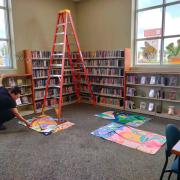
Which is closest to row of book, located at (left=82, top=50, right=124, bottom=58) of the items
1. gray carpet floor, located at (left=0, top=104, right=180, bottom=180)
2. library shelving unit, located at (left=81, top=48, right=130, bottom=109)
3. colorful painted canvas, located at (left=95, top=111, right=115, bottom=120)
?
library shelving unit, located at (left=81, top=48, right=130, bottom=109)

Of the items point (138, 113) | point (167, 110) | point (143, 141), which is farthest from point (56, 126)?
point (167, 110)

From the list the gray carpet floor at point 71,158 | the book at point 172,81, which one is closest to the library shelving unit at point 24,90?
the gray carpet floor at point 71,158

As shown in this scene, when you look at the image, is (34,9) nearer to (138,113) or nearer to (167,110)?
(138,113)

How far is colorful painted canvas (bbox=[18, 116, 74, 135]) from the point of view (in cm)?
375

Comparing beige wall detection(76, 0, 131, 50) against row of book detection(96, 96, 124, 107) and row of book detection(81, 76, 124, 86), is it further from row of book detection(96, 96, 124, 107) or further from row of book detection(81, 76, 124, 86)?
row of book detection(96, 96, 124, 107)

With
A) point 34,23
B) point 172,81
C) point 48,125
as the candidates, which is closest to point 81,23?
point 34,23

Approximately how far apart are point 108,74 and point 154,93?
144 cm

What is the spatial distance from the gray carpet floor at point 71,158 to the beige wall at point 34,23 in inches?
90.4

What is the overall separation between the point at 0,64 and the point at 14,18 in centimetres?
124

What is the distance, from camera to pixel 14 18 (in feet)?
15.4

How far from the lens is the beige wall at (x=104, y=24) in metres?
5.11

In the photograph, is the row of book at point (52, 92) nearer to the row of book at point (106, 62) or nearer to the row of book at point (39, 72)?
the row of book at point (39, 72)

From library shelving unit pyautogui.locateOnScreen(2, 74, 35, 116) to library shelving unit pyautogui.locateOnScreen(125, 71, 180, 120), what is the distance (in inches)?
104

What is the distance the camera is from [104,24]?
554cm
